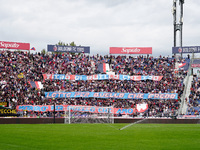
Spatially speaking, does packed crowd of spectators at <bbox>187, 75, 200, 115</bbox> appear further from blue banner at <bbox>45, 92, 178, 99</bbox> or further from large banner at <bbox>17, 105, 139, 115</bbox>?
large banner at <bbox>17, 105, 139, 115</bbox>

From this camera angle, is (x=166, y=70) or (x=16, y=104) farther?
(x=166, y=70)

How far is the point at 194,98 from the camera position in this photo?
51656mm

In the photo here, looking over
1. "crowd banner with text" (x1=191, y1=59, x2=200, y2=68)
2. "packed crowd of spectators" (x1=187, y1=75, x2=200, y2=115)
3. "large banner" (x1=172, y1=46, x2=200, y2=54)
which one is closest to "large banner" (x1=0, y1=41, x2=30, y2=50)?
"large banner" (x1=172, y1=46, x2=200, y2=54)

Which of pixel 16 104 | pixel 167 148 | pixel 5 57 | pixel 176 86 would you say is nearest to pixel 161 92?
pixel 176 86

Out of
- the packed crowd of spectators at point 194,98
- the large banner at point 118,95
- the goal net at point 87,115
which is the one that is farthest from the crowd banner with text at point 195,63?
the goal net at point 87,115

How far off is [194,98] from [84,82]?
731 inches

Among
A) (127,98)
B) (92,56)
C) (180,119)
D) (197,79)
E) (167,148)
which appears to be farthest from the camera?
(92,56)

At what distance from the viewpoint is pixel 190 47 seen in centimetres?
6606

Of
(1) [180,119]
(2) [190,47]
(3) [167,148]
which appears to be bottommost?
(1) [180,119]

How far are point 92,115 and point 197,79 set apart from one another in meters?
22.6

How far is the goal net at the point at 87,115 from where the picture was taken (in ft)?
140

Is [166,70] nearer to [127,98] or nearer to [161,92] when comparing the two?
[161,92]

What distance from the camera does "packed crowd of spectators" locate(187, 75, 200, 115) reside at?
158 feet

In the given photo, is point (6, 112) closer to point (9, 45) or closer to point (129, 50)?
point (9, 45)
